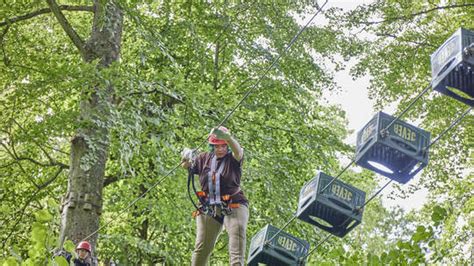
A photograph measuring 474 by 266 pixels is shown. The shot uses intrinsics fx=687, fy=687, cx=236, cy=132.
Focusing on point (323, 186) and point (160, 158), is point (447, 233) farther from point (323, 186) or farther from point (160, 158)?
point (323, 186)

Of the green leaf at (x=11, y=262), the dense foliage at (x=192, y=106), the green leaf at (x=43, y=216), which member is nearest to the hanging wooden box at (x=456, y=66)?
the green leaf at (x=43, y=216)

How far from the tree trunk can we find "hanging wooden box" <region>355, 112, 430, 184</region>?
4.12 meters

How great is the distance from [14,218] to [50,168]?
136cm

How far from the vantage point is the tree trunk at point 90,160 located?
26.5 feet

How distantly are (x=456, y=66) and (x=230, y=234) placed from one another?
2213 mm

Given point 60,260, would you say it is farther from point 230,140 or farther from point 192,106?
point 192,106

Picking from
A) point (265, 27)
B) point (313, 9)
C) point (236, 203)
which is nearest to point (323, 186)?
point (236, 203)

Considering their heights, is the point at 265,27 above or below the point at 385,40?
below

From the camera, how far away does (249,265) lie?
5.46 meters

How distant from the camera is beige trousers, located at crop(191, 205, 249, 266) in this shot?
16.8 feet

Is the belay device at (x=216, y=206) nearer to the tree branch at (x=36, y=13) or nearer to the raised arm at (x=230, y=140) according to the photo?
the raised arm at (x=230, y=140)

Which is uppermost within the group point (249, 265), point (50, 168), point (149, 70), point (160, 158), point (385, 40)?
point (385, 40)

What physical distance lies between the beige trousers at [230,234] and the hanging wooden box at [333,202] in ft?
1.49

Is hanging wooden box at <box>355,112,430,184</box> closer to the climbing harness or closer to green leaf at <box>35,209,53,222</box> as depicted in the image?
the climbing harness
